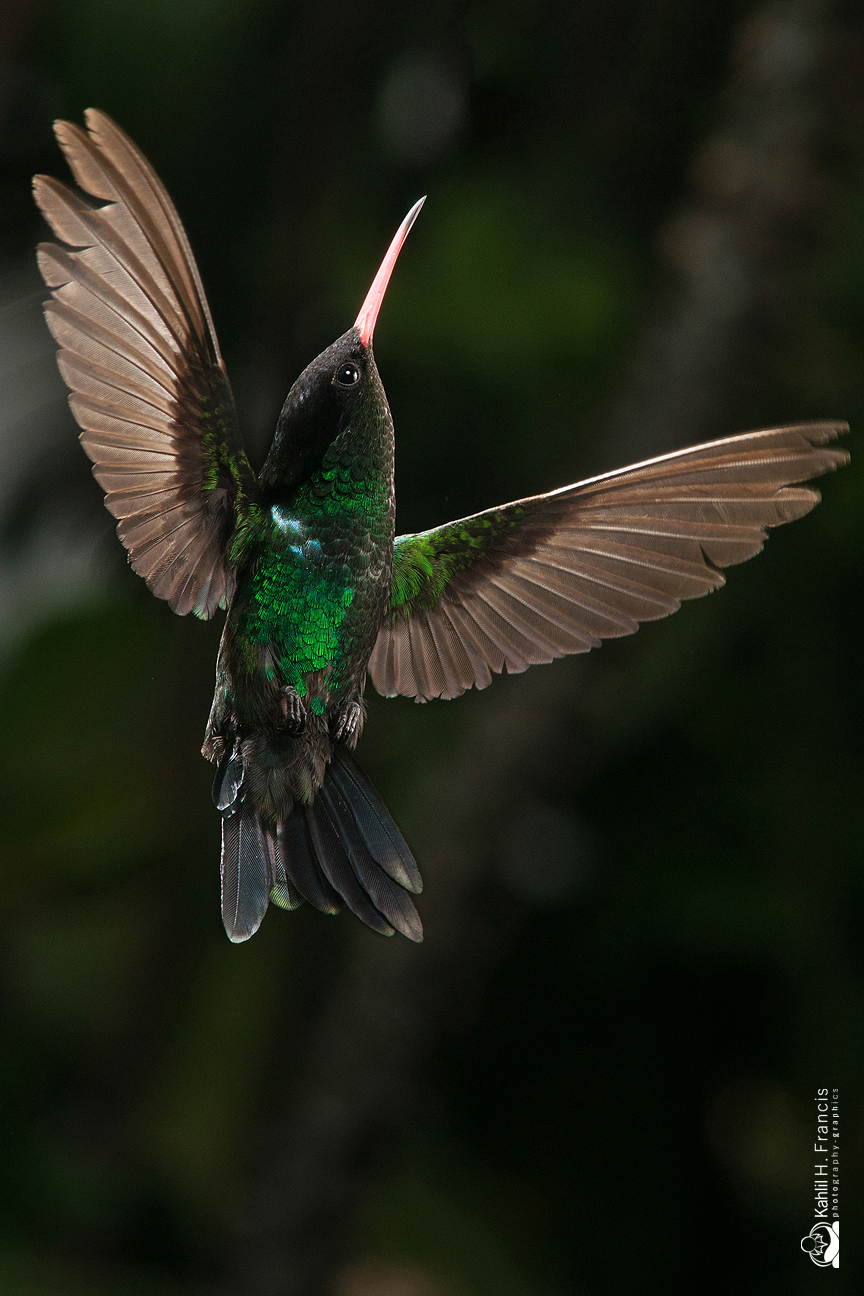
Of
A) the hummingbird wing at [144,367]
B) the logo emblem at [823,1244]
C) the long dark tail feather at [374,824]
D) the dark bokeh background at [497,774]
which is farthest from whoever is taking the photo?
the logo emblem at [823,1244]

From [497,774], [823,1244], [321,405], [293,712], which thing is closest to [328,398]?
[321,405]

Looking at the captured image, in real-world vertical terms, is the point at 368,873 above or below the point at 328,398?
below

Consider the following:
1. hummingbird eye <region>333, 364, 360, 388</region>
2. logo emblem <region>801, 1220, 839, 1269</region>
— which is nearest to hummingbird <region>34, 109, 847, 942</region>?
hummingbird eye <region>333, 364, 360, 388</region>

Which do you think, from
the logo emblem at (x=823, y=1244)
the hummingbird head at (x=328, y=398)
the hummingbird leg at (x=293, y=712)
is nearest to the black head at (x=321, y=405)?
the hummingbird head at (x=328, y=398)

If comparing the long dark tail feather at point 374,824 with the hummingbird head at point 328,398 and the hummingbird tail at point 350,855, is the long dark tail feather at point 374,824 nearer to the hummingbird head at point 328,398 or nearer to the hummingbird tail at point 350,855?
the hummingbird tail at point 350,855

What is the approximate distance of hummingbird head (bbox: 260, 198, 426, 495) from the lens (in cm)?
52

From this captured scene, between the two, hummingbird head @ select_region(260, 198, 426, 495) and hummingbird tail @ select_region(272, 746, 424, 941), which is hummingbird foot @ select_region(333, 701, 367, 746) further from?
hummingbird head @ select_region(260, 198, 426, 495)

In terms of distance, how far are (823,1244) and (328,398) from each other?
1.46m

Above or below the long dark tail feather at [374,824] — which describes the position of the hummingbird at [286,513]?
above

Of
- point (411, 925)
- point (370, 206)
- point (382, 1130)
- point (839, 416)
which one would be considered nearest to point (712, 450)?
point (411, 925)

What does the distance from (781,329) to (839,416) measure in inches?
7.1

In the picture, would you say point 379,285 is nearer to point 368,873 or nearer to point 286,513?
point 286,513

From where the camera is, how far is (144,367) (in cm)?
54

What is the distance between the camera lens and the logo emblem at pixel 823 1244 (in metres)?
1.54
